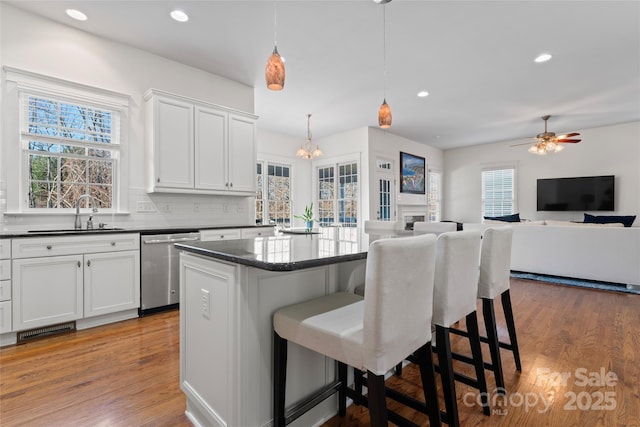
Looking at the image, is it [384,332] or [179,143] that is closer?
[384,332]

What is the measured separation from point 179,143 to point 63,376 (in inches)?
97.1

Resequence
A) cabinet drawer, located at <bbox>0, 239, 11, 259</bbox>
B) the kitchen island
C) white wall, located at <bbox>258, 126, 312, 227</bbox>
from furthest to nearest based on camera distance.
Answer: white wall, located at <bbox>258, 126, 312, 227</bbox>, cabinet drawer, located at <bbox>0, 239, 11, 259</bbox>, the kitchen island

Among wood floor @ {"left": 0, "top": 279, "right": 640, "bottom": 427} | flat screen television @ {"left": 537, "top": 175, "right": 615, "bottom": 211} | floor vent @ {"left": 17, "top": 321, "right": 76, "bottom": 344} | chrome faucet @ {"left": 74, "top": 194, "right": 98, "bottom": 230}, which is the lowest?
wood floor @ {"left": 0, "top": 279, "right": 640, "bottom": 427}

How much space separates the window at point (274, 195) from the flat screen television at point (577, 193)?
5984 millimetres

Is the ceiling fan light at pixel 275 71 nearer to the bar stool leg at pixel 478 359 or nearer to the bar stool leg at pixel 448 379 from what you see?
the bar stool leg at pixel 448 379

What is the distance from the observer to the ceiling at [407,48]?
2.75 meters

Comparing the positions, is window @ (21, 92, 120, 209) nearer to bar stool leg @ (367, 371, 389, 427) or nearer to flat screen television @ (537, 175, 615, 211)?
bar stool leg @ (367, 371, 389, 427)

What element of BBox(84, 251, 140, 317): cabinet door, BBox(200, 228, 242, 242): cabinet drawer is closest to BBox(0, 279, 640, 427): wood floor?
BBox(84, 251, 140, 317): cabinet door

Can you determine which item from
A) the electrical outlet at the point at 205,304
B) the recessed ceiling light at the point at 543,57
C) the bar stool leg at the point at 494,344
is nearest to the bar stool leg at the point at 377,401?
the electrical outlet at the point at 205,304

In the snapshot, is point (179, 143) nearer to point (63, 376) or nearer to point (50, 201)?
point (50, 201)

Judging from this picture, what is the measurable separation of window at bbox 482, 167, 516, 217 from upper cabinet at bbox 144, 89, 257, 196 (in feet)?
21.6

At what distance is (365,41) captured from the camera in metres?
3.27

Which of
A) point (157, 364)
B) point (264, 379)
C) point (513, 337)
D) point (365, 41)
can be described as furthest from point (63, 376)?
point (365, 41)

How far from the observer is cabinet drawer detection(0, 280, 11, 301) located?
2.37m
